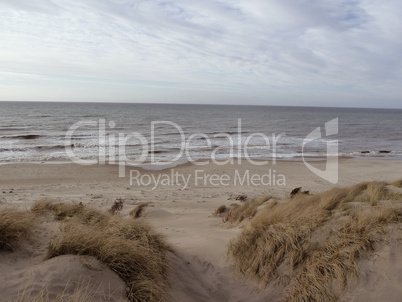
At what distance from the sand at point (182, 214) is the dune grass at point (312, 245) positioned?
0.19 meters

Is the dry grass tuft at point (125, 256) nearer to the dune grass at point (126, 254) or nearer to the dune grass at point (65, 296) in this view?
the dune grass at point (126, 254)

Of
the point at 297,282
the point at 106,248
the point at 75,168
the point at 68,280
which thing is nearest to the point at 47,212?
the point at 106,248

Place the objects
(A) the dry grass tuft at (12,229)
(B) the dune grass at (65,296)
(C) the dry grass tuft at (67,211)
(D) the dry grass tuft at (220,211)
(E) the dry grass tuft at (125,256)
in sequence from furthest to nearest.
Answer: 1. (D) the dry grass tuft at (220,211)
2. (C) the dry grass tuft at (67,211)
3. (A) the dry grass tuft at (12,229)
4. (E) the dry grass tuft at (125,256)
5. (B) the dune grass at (65,296)

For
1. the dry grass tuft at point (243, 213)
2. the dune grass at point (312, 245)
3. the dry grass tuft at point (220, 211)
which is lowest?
the dry grass tuft at point (220, 211)

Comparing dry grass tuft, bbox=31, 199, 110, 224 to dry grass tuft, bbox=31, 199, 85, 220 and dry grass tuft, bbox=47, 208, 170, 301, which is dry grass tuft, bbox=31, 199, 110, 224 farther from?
dry grass tuft, bbox=47, 208, 170, 301

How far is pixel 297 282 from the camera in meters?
4.55

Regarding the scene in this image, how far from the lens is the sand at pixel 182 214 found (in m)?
4.02

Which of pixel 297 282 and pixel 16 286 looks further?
pixel 297 282

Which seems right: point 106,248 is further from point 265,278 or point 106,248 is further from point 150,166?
point 150,166

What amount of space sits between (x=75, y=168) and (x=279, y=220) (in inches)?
626

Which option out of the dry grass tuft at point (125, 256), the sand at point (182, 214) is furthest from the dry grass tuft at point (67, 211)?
the dry grass tuft at point (125, 256)

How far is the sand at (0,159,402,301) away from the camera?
402 cm

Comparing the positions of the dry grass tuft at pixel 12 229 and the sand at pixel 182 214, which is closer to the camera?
the sand at pixel 182 214

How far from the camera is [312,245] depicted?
4.98 m
